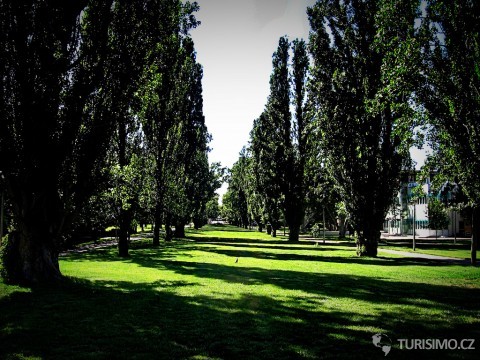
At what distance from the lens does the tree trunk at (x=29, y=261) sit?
37.5 feet

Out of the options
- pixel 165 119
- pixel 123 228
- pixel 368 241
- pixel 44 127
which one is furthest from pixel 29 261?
pixel 165 119

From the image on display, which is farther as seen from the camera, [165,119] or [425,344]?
[165,119]

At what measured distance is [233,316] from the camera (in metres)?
7.77

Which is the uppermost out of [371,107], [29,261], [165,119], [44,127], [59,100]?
[165,119]

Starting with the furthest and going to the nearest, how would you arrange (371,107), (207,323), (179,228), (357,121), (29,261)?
(179,228)
(357,121)
(371,107)
(29,261)
(207,323)

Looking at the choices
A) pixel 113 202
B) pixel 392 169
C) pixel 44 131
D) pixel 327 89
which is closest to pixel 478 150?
pixel 392 169

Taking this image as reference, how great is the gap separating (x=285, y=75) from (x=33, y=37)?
3179 centimetres

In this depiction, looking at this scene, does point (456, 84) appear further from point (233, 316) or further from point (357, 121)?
point (233, 316)

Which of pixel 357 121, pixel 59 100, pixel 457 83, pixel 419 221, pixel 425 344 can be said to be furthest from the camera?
pixel 419 221

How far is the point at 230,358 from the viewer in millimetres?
5262

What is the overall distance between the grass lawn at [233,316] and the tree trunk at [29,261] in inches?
30.0

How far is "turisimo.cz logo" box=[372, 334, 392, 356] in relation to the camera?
5.62m

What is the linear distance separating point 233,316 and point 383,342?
326 cm

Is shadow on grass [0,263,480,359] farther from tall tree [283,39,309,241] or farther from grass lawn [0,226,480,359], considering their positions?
tall tree [283,39,309,241]
